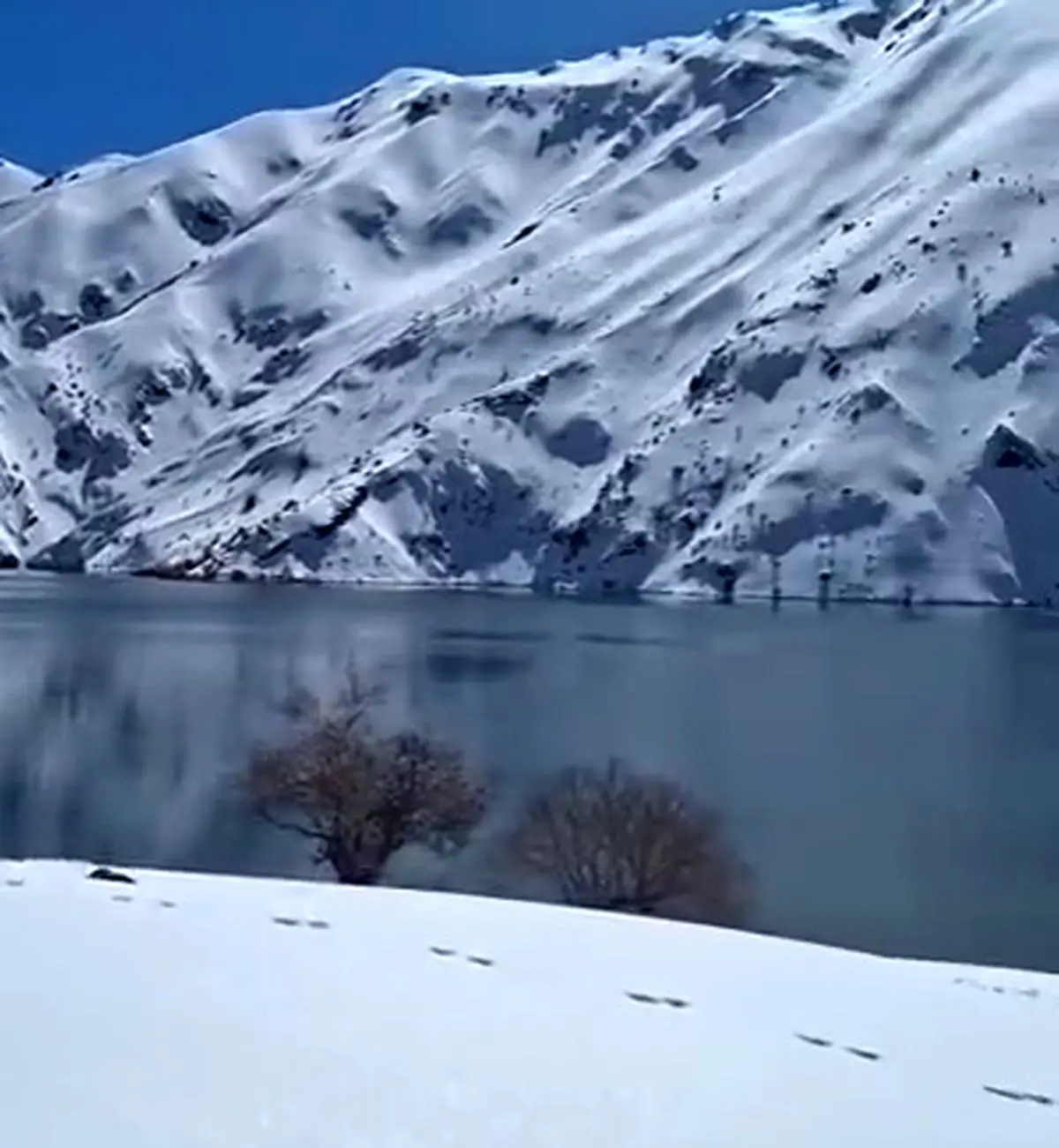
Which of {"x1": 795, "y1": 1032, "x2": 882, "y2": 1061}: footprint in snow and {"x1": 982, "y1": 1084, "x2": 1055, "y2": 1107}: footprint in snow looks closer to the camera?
{"x1": 982, "y1": 1084, "x2": 1055, "y2": 1107}: footprint in snow

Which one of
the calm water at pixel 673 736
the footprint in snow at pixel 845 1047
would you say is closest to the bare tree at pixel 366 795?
the calm water at pixel 673 736

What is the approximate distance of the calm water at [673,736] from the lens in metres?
31.6

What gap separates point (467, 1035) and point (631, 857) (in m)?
16.6

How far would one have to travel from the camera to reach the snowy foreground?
802 centimetres

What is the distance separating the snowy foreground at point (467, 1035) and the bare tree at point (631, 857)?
39.1ft

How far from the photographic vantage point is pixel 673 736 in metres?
50.0

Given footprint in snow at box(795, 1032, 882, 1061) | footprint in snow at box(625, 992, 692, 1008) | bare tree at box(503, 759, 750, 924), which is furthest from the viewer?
bare tree at box(503, 759, 750, 924)

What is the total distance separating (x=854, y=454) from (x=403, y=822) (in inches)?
4462

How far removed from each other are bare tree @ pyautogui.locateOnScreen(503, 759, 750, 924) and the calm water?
3.72 ft

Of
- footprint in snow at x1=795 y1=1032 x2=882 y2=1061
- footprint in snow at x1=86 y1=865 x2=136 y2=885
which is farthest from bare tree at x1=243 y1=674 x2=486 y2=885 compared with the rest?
footprint in snow at x1=795 y1=1032 x2=882 y2=1061

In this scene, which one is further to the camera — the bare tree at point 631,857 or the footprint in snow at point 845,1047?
the bare tree at point 631,857

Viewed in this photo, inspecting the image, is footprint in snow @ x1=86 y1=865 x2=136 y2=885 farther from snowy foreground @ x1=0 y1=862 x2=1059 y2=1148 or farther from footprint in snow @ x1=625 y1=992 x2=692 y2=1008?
footprint in snow @ x1=625 y1=992 x2=692 y2=1008

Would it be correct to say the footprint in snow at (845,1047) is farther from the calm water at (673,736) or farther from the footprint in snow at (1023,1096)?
the calm water at (673,736)

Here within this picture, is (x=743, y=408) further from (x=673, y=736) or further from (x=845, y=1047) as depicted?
(x=845, y=1047)
